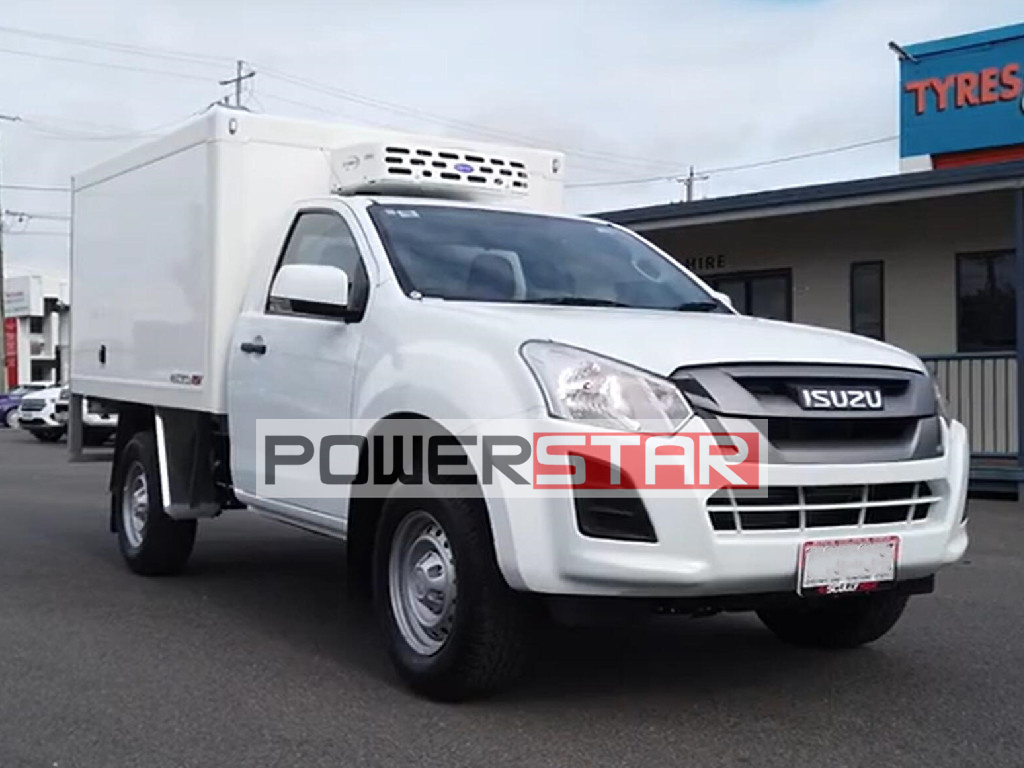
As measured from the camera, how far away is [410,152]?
6723 mm

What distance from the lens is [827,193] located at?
13914 millimetres

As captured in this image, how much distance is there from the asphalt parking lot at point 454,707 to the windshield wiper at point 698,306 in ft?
5.07

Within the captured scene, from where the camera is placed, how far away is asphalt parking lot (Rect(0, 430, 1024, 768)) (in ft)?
14.7

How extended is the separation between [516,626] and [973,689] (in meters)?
1.96

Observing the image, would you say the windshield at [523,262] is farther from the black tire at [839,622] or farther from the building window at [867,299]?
the building window at [867,299]

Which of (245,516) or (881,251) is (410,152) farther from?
(881,251)

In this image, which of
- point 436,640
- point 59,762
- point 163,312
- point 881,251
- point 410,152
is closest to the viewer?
point 59,762

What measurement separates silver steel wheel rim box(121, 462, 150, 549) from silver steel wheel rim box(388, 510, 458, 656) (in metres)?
3.10

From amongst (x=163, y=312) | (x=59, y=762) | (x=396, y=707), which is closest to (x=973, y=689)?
(x=396, y=707)

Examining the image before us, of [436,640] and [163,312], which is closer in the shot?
[436,640]

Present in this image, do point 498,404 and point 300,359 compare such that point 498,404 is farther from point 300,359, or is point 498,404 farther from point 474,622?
point 300,359


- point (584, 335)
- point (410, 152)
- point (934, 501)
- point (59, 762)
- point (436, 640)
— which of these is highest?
point (410, 152)

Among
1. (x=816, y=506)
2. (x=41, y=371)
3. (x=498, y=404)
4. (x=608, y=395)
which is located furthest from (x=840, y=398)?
(x=41, y=371)

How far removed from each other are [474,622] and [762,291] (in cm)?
1220
